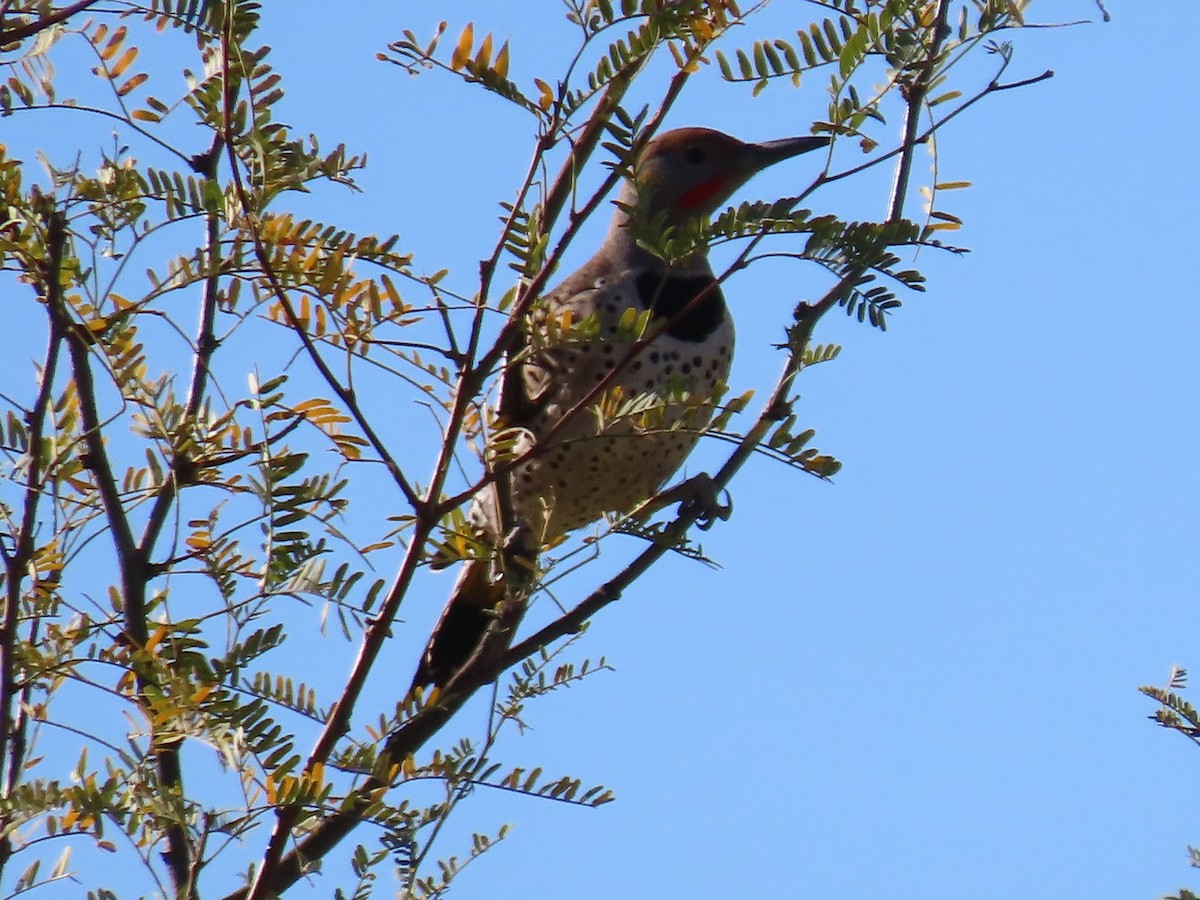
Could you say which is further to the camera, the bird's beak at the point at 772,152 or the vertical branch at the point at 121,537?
the bird's beak at the point at 772,152

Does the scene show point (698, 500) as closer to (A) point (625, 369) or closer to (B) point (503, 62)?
(A) point (625, 369)

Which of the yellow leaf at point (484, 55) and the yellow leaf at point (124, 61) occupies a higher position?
the yellow leaf at point (124, 61)

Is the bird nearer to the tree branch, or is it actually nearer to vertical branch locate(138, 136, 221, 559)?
vertical branch locate(138, 136, 221, 559)

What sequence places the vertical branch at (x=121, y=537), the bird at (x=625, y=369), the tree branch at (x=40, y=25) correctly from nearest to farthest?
the tree branch at (x=40, y=25), the vertical branch at (x=121, y=537), the bird at (x=625, y=369)

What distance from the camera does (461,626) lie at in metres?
3.78

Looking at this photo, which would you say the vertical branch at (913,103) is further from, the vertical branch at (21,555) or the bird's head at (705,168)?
the bird's head at (705,168)

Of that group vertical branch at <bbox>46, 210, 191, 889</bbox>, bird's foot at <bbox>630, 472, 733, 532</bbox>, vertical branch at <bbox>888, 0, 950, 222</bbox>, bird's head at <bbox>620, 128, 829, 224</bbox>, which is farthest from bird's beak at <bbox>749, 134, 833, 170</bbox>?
vertical branch at <bbox>46, 210, 191, 889</bbox>

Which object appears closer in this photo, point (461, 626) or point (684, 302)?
point (461, 626)

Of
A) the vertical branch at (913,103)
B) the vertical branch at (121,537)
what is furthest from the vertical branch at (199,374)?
the vertical branch at (913,103)

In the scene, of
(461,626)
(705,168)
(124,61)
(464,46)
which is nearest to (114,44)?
(124,61)

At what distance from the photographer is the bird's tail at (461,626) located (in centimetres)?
371

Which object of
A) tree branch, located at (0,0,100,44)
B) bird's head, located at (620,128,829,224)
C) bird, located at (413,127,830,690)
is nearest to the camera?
tree branch, located at (0,0,100,44)

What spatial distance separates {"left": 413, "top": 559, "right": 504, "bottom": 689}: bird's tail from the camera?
3.71 m

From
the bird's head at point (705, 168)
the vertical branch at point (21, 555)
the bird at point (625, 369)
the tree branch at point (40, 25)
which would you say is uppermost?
the bird's head at point (705, 168)
